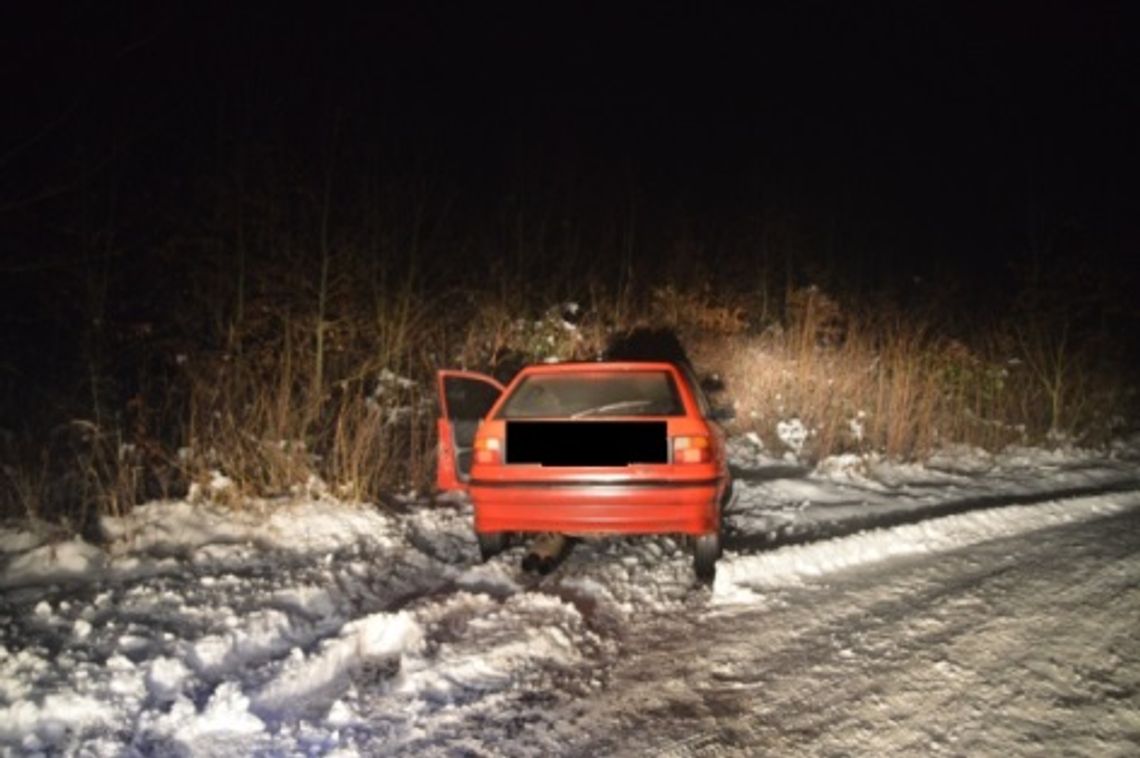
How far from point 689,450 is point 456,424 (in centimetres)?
194

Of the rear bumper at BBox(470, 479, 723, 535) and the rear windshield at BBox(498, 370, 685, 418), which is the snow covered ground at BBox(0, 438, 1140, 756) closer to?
the rear bumper at BBox(470, 479, 723, 535)

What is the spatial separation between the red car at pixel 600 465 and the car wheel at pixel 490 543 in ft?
0.77

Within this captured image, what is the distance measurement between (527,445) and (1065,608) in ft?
11.6

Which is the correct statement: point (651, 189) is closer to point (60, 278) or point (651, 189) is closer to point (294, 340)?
point (294, 340)

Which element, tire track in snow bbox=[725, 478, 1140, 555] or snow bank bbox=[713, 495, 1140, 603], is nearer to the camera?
snow bank bbox=[713, 495, 1140, 603]

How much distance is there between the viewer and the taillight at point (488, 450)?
5.41 metres

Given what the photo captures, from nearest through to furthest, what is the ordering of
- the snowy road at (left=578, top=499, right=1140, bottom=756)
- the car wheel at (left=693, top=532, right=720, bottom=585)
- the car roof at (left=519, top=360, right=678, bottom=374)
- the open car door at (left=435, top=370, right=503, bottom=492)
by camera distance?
the snowy road at (left=578, top=499, right=1140, bottom=756) → the car wheel at (left=693, top=532, right=720, bottom=585) → the car roof at (left=519, top=360, right=678, bottom=374) → the open car door at (left=435, top=370, right=503, bottom=492)

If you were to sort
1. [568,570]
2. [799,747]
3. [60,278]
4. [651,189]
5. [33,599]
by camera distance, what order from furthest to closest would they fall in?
[651,189] → [60,278] → [568,570] → [33,599] → [799,747]

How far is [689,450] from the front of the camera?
5.23m

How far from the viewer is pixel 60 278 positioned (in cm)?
855

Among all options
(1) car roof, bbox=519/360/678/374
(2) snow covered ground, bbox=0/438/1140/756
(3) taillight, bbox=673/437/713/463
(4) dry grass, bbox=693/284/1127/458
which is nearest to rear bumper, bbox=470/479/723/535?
(3) taillight, bbox=673/437/713/463

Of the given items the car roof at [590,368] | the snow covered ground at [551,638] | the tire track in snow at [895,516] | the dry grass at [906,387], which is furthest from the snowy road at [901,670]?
the dry grass at [906,387]

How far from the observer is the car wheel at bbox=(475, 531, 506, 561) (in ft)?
19.1

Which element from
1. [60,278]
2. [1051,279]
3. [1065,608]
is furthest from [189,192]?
[1051,279]
